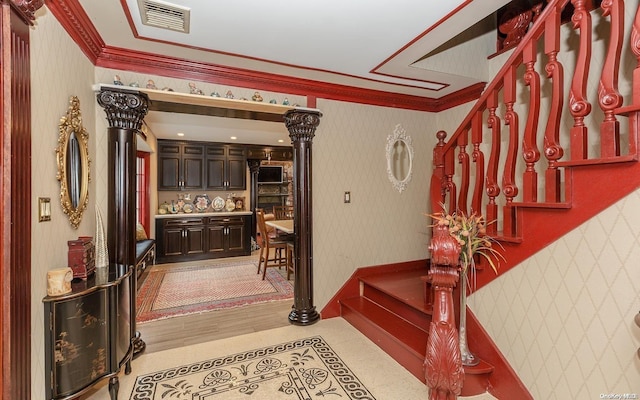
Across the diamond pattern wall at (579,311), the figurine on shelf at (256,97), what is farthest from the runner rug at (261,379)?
the figurine on shelf at (256,97)

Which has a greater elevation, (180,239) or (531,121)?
(531,121)

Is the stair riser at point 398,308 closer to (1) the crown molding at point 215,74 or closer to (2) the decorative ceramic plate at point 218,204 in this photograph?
(1) the crown molding at point 215,74

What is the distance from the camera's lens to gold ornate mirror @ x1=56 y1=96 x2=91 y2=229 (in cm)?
179

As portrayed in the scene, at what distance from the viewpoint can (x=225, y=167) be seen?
21.4 ft

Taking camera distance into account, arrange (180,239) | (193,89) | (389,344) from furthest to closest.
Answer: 1. (180,239)
2. (193,89)
3. (389,344)

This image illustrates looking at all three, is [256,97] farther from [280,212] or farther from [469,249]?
[280,212]

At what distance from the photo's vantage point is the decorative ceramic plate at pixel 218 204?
6536 millimetres

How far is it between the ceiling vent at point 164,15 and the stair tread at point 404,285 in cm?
273

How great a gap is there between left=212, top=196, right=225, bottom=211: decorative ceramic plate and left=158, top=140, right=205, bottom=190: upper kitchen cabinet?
0.45 meters

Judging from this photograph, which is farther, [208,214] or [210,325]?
[208,214]

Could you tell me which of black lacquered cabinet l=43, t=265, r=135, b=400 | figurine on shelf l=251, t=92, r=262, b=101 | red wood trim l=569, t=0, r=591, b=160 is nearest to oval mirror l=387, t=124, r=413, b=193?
figurine on shelf l=251, t=92, r=262, b=101

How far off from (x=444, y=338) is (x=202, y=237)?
17.5ft

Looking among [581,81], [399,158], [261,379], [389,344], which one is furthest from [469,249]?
[399,158]

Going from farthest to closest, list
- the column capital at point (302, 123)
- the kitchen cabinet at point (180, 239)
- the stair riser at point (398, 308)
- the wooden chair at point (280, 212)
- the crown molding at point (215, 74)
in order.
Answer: the wooden chair at point (280, 212) < the kitchen cabinet at point (180, 239) < the column capital at point (302, 123) < the stair riser at point (398, 308) < the crown molding at point (215, 74)
